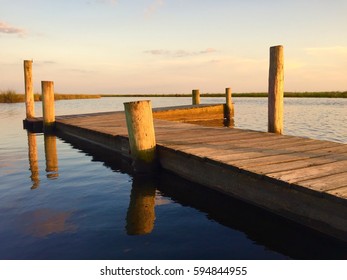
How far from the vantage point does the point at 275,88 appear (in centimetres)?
713

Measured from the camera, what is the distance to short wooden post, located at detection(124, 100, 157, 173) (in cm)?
615

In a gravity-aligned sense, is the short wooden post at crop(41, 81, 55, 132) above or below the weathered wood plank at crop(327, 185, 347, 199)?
above

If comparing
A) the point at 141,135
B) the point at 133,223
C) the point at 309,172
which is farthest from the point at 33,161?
the point at 309,172

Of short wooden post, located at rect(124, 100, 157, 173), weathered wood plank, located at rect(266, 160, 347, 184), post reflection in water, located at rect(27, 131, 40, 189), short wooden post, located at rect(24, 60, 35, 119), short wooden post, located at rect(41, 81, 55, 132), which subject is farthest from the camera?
short wooden post, located at rect(24, 60, 35, 119)

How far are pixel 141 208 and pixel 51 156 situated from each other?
212 inches

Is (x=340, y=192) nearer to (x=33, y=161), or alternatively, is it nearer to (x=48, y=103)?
(x=33, y=161)

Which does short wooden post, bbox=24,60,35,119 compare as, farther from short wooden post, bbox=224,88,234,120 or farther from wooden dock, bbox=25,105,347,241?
short wooden post, bbox=224,88,234,120

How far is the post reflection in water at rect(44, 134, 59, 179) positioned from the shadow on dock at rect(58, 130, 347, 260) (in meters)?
2.26

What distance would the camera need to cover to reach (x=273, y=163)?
4.59 metres

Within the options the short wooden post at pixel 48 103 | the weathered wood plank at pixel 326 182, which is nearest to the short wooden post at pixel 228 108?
the short wooden post at pixel 48 103

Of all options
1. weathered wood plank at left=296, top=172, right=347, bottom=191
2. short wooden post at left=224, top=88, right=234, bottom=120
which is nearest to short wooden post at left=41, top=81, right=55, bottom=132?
short wooden post at left=224, top=88, right=234, bottom=120
